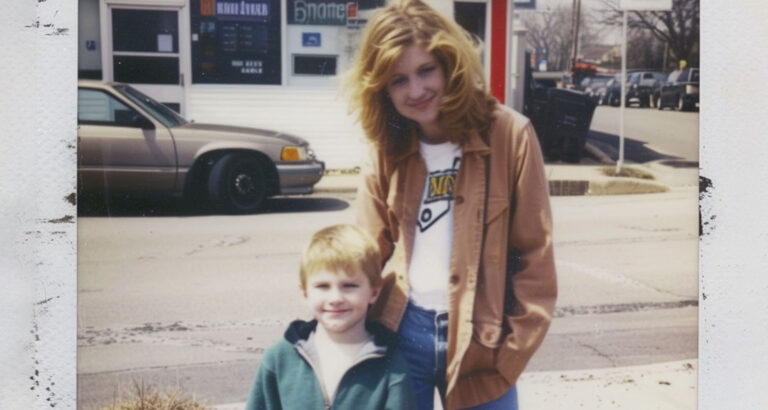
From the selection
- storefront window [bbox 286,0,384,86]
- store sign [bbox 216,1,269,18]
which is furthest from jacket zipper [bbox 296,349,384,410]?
store sign [bbox 216,1,269,18]

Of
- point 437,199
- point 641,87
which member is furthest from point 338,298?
point 641,87

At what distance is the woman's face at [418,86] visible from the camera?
221 centimetres

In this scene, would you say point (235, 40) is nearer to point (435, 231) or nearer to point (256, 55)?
point (256, 55)

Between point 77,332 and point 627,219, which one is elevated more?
point 627,219

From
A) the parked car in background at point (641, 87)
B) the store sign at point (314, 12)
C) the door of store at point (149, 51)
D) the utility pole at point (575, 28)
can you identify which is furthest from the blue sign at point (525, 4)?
the door of store at point (149, 51)

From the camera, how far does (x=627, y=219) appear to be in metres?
3.08

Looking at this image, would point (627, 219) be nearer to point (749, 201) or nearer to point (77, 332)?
point (749, 201)

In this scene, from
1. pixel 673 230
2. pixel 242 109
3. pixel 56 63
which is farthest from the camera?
pixel 673 230

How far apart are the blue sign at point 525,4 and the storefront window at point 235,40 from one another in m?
0.82

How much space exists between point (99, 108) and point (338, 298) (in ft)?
3.55

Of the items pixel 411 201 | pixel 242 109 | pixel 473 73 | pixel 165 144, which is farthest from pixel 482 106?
pixel 165 144

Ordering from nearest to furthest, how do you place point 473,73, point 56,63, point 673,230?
1. point 473,73
2. point 56,63
3. point 673,230

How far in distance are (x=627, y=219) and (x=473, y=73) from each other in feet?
3.75

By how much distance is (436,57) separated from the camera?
2207 mm
